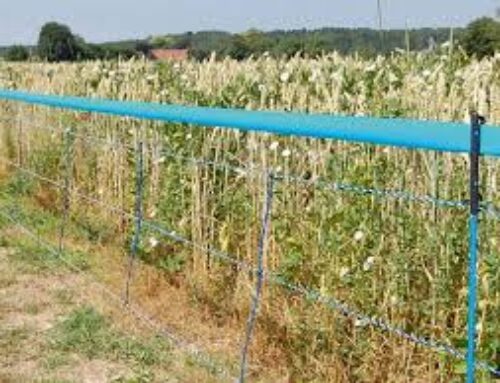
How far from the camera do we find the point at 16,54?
619 inches

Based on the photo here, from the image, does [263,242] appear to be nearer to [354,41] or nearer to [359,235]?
[359,235]

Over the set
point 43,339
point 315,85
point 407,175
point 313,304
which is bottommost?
point 43,339

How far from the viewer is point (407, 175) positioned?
4.20m

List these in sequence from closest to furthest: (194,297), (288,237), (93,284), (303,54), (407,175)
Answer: (407,175)
(288,237)
(194,297)
(93,284)
(303,54)

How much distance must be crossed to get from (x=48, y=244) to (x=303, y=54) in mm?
2631

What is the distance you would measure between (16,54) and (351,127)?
13.8 meters

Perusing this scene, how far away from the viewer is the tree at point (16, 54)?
1543 centimetres

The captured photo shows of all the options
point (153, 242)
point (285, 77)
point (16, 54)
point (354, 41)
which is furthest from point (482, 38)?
point (16, 54)

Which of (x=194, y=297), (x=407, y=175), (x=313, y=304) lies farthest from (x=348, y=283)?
(x=194, y=297)

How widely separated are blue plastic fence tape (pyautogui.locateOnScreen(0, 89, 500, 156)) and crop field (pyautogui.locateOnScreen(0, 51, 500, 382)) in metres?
0.28

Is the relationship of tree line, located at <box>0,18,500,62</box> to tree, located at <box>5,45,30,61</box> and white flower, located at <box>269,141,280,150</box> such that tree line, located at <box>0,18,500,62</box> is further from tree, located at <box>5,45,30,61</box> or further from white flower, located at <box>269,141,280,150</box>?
tree, located at <box>5,45,30,61</box>

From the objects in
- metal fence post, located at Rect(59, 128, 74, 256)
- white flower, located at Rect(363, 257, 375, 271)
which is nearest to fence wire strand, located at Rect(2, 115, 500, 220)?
white flower, located at Rect(363, 257, 375, 271)

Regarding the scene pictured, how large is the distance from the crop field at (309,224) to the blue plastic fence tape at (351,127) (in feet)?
0.93

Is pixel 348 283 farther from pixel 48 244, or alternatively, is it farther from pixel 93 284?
pixel 48 244
